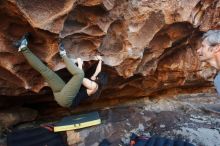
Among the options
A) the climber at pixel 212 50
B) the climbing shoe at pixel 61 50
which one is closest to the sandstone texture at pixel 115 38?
the climbing shoe at pixel 61 50

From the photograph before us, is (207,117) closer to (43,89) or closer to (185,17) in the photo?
(185,17)

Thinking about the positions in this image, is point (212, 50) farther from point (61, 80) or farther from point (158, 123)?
point (158, 123)

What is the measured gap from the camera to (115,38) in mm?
3750

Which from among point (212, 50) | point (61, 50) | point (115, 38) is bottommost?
point (212, 50)

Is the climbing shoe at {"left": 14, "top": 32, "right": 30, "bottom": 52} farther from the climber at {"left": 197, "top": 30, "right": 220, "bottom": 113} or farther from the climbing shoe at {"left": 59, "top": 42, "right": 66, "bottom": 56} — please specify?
the climber at {"left": 197, "top": 30, "right": 220, "bottom": 113}

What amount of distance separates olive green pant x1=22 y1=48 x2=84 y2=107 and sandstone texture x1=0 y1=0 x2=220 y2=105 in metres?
0.11

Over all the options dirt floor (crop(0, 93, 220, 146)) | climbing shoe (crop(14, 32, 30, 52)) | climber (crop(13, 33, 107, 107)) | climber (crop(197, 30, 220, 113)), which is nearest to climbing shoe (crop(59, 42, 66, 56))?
climber (crop(13, 33, 107, 107))

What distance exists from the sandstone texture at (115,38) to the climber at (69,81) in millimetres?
101

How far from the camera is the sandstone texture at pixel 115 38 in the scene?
117 inches

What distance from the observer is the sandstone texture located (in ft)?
9.78

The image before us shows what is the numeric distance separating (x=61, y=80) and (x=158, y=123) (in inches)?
67.2

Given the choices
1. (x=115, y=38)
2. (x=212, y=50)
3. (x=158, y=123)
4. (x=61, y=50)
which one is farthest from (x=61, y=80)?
(x=158, y=123)

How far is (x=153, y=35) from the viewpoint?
387cm

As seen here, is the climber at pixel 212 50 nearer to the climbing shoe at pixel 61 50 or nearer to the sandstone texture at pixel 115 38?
the sandstone texture at pixel 115 38
